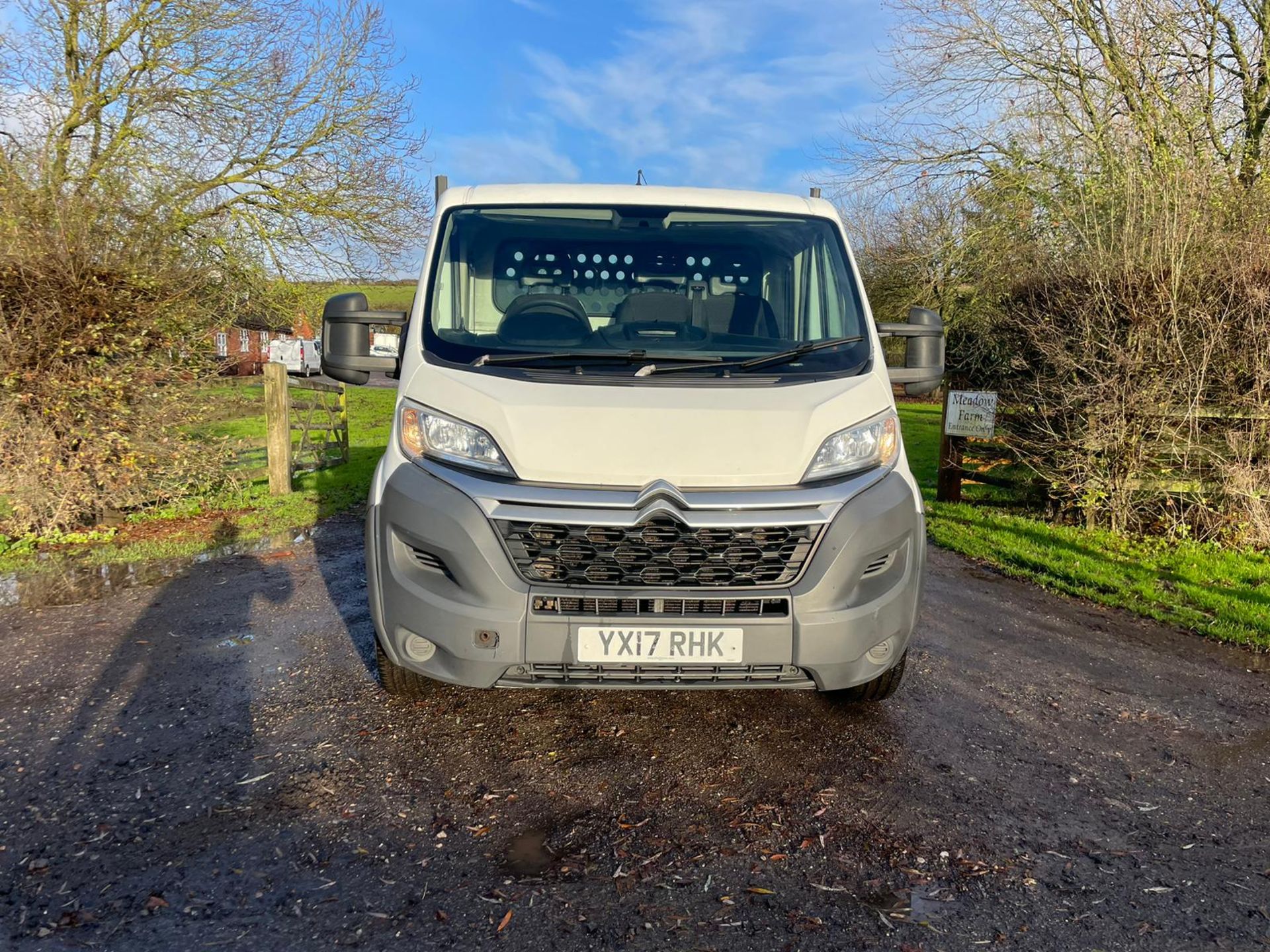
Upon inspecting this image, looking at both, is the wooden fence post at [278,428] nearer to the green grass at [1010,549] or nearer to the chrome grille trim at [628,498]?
the green grass at [1010,549]

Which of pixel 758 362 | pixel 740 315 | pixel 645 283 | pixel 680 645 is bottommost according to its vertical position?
pixel 680 645

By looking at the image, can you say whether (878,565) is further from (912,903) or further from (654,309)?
(654,309)

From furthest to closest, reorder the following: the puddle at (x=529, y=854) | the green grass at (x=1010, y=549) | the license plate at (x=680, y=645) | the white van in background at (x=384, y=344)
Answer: the green grass at (x=1010, y=549) → the white van in background at (x=384, y=344) → the license plate at (x=680, y=645) → the puddle at (x=529, y=854)

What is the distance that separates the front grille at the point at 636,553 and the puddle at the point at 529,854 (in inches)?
34.3

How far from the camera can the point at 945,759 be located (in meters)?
3.38

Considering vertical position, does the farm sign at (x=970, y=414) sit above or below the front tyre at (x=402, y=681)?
above

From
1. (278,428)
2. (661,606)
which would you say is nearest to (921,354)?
(661,606)

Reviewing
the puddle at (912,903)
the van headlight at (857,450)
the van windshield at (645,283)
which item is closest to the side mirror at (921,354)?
the van windshield at (645,283)

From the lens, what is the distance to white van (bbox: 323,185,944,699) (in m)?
3.00

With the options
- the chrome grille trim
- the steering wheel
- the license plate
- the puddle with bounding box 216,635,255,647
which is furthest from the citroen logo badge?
the puddle with bounding box 216,635,255,647

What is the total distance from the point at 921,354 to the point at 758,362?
1181 mm

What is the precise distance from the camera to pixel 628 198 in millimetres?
4125

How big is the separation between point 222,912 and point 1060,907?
2469mm

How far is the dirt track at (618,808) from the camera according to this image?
235 centimetres
